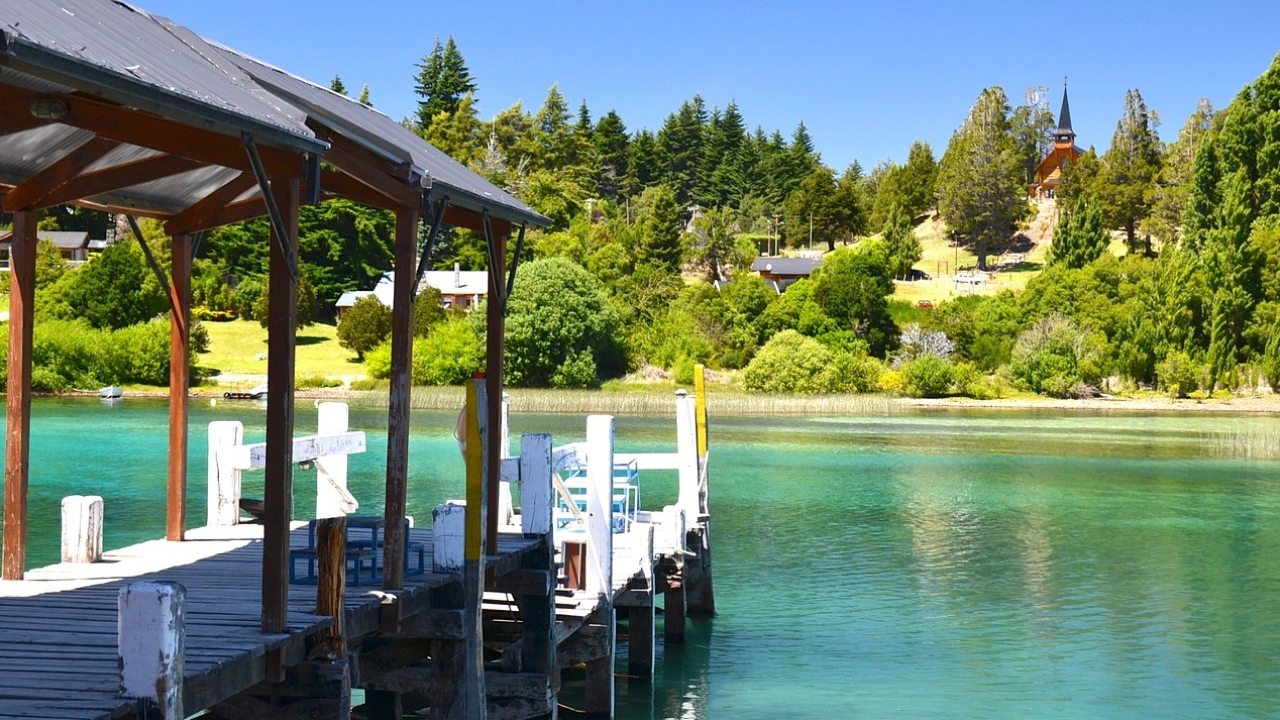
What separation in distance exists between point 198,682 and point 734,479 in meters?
28.8

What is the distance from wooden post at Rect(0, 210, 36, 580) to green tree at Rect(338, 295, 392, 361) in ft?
192

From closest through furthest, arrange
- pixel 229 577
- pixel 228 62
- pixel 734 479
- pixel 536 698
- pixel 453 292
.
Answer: pixel 228 62 → pixel 229 577 → pixel 536 698 → pixel 734 479 → pixel 453 292

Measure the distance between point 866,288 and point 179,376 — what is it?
65890 millimetres

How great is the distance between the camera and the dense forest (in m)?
67.3

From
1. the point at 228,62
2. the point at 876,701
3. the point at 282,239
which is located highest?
the point at 228,62

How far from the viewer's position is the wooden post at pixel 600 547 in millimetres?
11305

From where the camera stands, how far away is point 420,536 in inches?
457

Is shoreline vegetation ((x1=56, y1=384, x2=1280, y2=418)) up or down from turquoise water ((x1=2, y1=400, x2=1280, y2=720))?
up

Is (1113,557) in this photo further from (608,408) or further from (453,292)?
(453,292)

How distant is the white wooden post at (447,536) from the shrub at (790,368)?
5715cm

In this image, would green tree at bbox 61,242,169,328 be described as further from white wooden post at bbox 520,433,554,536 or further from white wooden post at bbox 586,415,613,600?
white wooden post at bbox 520,433,554,536

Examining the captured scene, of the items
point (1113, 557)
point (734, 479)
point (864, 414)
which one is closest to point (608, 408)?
point (864, 414)

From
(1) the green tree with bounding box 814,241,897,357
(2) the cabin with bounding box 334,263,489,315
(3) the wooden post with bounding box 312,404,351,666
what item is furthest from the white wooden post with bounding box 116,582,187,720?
(2) the cabin with bounding box 334,263,489,315

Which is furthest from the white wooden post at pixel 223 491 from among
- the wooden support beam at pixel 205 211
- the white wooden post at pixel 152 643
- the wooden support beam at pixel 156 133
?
the white wooden post at pixel 152 643
